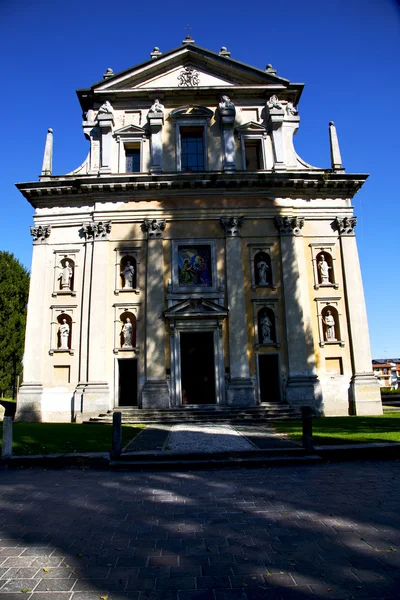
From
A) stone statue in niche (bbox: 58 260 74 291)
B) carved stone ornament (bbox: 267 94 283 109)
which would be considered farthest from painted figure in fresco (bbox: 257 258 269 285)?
stone statue in niche (bbox: 58 260 74 291)

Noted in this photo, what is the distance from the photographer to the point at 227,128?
23.3 m

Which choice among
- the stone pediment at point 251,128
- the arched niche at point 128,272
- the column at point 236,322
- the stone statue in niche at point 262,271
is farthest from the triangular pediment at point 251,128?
the arched niche at point 128,272

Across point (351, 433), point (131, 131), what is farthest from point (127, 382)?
point (131, 131)

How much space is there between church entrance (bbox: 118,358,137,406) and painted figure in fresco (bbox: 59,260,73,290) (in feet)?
16.6

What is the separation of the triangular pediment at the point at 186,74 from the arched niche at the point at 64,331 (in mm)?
13404

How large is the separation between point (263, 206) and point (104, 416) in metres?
13.7

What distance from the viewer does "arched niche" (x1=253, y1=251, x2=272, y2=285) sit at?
72.0ft

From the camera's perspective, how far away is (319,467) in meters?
9.03

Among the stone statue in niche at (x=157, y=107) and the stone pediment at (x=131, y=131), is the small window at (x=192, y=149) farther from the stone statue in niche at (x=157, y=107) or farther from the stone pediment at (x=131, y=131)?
the stone pediment at (x=131, y=131)

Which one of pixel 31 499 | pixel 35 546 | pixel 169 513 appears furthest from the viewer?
pixel 31 499

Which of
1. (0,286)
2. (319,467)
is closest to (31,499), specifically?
(319,467)

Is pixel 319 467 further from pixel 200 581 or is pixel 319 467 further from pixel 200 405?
pixel 200 405

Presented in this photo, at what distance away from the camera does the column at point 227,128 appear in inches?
903

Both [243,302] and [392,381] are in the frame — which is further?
[392,381]
